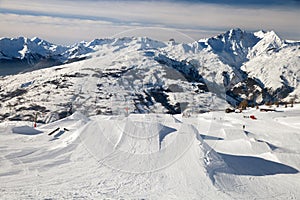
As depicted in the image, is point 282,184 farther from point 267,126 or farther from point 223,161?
point 267,126

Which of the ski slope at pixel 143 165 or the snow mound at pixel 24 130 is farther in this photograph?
the snow mound at pixel 24 130

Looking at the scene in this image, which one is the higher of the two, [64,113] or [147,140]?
[147,140]

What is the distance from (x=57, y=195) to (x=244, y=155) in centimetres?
1351

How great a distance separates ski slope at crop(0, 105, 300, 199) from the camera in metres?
16.0

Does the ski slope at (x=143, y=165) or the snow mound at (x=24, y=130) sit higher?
the ski slope at (x=143, y=165)

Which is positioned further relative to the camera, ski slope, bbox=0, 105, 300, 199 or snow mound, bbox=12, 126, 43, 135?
snow mound, bbox=12, 126, 43, 135

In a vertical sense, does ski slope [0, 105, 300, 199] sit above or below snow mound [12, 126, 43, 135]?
above

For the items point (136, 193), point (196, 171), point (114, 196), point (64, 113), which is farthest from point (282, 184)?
point (64, 113)

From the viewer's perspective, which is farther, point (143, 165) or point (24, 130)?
point (24, 130)

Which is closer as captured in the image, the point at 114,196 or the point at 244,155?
the point at 114,196

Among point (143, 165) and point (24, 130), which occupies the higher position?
point (143, 165)

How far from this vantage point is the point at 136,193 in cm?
1566

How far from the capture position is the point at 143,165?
63.1ft

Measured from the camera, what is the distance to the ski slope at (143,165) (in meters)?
16.0
